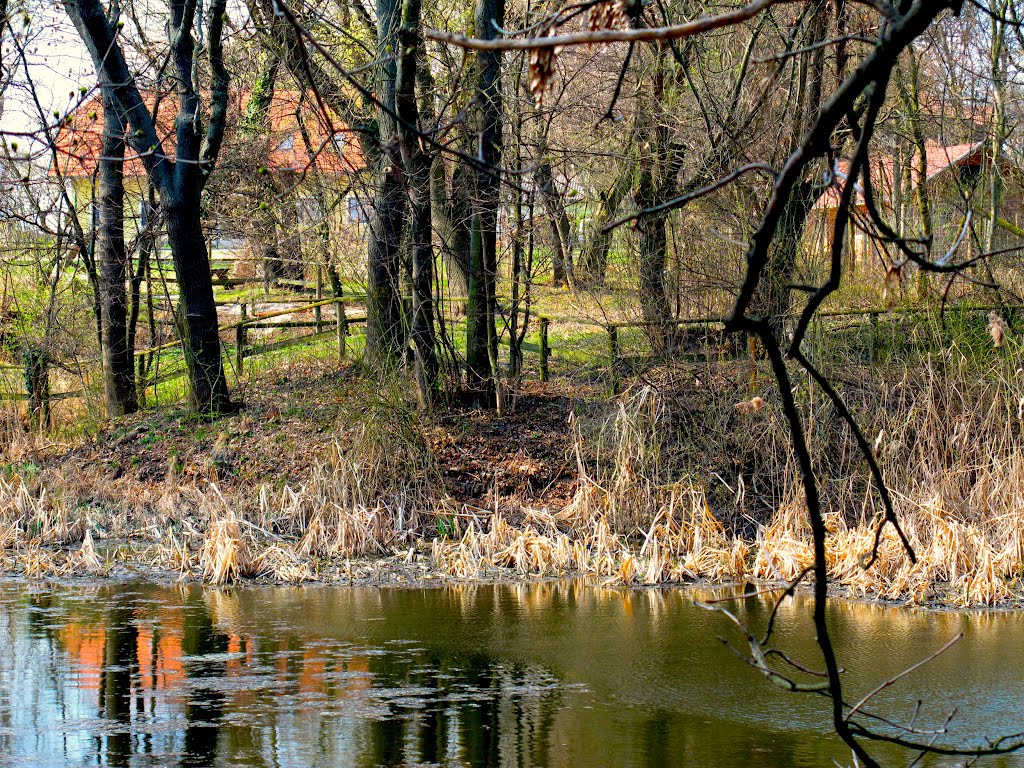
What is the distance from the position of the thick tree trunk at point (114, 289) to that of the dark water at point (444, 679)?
540 centimetres

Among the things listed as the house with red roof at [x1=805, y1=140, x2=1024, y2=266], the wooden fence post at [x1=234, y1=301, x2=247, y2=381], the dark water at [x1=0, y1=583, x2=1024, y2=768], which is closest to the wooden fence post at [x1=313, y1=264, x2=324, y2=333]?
the wooden fence post at [x1=234, y1=301, x2=247, y2=381]

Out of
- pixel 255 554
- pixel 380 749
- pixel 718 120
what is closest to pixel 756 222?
pixel 718 120

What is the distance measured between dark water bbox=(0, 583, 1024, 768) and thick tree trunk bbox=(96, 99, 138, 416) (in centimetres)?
540

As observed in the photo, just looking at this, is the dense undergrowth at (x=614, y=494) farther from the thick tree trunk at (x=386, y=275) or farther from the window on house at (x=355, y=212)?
the window on house at (x=355, y=212)

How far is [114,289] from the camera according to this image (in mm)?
14867

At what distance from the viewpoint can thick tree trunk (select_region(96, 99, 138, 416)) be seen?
14.4m

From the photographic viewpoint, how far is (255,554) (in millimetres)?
10875

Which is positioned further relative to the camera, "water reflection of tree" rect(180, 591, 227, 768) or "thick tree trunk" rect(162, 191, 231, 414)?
"thick tree trunk" rect(162, 191, 231, 414)

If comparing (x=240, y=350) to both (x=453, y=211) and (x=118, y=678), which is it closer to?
(x=453, y=211)

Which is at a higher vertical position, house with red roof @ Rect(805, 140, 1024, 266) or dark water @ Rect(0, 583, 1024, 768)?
house with red roof @ Rect(805, 140, 1024, 266)

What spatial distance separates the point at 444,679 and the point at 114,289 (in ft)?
30.3

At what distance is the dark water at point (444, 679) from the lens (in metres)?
6.20

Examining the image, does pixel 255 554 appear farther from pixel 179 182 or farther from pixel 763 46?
pixel 763 46

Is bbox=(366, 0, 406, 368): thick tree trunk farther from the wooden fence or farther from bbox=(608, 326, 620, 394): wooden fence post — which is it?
bbox=(608, 326, 620, 394): wooden fence post
